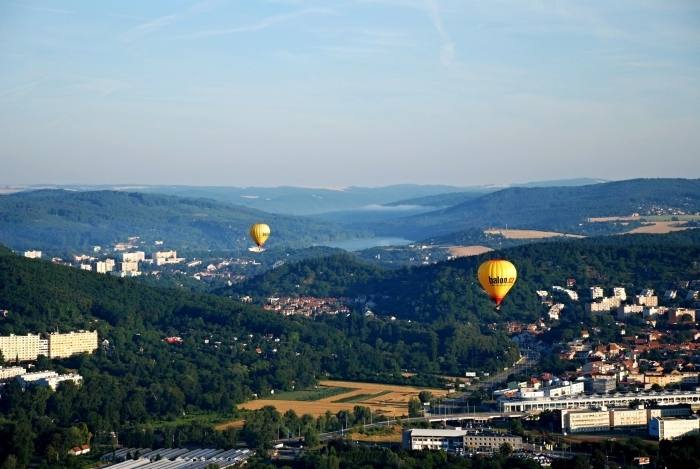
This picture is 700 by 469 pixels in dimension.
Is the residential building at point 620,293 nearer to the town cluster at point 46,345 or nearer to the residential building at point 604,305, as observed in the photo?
the residential building at point 604,305

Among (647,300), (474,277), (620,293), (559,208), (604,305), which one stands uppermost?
(559,208)

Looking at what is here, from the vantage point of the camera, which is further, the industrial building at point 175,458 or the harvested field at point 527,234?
the harvested field at point 527,234

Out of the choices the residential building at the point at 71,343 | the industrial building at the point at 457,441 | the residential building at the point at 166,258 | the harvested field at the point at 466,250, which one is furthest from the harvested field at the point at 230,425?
the residential building at the point at 166,258

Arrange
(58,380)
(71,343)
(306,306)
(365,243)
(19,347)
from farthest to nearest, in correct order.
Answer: (365,243) → (306,306) → (71,343) → (19,347) → (58,380)

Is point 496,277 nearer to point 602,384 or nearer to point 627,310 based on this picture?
point 602,384

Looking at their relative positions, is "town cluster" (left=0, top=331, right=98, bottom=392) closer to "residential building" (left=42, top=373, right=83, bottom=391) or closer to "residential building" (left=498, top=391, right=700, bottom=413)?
"residential building" (left=42, top=373, right=83, bottom=391)

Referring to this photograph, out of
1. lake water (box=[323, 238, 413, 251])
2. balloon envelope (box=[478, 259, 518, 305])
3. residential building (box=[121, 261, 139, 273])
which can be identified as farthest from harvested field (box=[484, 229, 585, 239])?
balloon envelope (box=[478, 259, 518, 305])

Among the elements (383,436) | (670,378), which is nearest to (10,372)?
(383,436)

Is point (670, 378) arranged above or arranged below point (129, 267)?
below
